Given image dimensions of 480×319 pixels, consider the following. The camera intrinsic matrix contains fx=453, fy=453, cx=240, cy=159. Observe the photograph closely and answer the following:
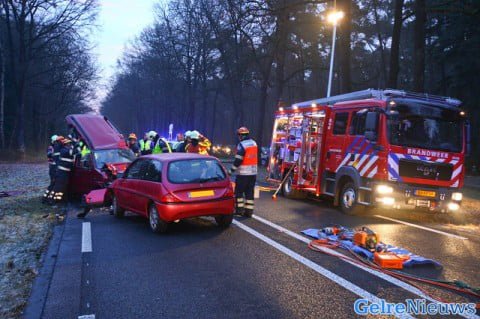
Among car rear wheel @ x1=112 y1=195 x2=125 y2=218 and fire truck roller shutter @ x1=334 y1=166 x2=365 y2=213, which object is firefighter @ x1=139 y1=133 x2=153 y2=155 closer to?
car rear wheel @ x1=112 y1=195 x2=125 y2=218

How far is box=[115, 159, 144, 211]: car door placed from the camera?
955 cm

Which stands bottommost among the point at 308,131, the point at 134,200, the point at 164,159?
the point at 134,200

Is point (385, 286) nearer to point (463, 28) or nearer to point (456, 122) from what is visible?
point (456, 122)

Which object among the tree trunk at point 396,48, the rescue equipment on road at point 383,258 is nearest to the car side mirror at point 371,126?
the rescue equipment on road at point 383,258

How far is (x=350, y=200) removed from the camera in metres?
11.5

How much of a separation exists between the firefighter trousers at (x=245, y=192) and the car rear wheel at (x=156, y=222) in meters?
2.31

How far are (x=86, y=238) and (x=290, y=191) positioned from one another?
24.9 ft

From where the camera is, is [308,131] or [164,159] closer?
[164,159]

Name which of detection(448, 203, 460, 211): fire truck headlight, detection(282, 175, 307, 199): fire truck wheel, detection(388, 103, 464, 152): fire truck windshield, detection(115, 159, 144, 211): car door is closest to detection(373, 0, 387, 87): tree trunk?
detection(282, 175, 307, 199): fire truck wheel

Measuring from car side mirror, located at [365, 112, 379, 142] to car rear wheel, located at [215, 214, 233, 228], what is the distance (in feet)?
13.0

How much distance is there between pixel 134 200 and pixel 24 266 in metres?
3.04

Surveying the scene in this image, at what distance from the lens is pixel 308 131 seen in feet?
44.7

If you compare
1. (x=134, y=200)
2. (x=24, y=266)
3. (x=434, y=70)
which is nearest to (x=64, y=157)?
(x=134, y=200)

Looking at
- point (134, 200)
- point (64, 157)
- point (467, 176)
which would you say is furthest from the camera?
point (467, 176)
